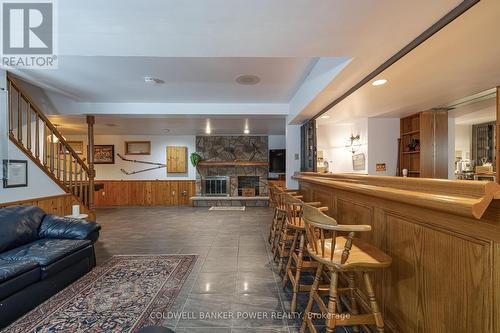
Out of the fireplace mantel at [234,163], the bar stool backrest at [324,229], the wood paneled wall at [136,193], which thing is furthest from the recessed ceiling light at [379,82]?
the wood paneled wall at [136,193]

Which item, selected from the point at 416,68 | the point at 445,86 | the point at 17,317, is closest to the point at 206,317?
the point at 17,317

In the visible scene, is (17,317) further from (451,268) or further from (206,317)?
(451,268)

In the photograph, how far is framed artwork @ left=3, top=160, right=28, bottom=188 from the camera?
9.98 feet

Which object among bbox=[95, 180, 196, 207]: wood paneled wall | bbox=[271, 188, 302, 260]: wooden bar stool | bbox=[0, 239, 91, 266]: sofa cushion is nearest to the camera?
bbox=[0, 239, 91, 266]: sofa cushion

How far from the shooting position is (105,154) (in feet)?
26.1

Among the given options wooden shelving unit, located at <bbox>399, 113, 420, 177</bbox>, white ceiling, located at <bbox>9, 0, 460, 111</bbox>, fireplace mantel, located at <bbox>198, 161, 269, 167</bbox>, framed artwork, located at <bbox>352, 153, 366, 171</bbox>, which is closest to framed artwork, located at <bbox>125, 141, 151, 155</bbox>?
fireplace mantel, located at <bbox>198, 161, 269, 167</bbox>

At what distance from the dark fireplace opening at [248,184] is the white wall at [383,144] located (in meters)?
4.29

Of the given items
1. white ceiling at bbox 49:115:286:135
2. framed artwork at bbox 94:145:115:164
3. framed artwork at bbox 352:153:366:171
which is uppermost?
white ceiling at bbox 49:115:286:135

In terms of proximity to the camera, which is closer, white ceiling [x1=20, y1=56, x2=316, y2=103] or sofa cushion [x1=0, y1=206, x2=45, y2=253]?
sofa cushion [x1=0, y1=206, x2=45, y2=253]

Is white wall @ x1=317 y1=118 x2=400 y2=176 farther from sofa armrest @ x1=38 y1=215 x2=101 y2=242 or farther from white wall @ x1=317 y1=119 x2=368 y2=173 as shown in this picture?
sofa armrest @ x1=38 y1=215 x2=101 y2=242

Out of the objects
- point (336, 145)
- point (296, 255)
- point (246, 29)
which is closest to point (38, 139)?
point (246, 29)

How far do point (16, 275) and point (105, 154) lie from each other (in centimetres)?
694

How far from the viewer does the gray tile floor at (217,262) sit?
1879 mm

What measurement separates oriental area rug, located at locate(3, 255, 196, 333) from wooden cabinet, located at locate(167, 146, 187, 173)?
17.2 feet
